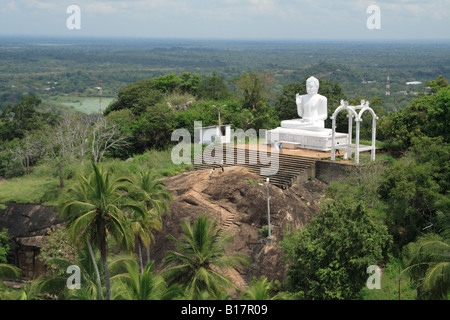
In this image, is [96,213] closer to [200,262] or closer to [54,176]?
[200,262]

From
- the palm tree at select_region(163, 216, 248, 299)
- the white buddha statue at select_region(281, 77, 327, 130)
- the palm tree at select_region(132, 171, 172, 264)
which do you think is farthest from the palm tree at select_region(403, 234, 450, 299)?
the white buddha statue at select_region(281, 77, 327, 130)

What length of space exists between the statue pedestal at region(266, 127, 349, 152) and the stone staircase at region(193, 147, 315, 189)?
7.65 ft

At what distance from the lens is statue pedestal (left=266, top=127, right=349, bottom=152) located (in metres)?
32.3

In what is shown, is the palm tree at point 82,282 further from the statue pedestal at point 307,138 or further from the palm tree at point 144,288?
the statue pedestal at point 307,138

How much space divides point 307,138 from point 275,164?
12.5 feet

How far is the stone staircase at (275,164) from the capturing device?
29.2m

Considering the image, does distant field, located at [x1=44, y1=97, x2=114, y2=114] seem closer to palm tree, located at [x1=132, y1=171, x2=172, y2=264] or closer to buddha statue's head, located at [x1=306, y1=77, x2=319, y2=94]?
buddha statue's head, located at [x1=306, y1=77, x2=319, y2=94]

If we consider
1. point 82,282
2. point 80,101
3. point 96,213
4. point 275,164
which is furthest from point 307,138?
point 80,101

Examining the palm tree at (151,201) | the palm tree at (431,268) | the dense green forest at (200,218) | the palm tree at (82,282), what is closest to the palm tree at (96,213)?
the dense green forest at (200,218)

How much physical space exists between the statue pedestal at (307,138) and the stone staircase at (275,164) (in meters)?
2.33

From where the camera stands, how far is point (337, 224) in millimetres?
20359
